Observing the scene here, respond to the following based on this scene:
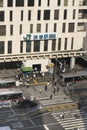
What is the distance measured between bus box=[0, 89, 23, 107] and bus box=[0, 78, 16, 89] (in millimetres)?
4919

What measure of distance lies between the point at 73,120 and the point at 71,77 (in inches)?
814

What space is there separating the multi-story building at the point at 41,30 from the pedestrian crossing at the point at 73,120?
24427 millimetres

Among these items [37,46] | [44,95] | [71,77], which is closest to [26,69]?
[37,46]

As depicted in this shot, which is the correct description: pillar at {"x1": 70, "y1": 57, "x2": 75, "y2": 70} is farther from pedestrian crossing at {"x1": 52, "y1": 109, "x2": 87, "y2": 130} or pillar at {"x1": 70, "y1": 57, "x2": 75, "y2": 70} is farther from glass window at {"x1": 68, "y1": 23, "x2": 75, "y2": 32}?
pedestrian crossing at {"x1": 52, "y1": 109, "x2": 87, "y2": 130}

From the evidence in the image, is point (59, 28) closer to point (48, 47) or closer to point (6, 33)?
point (48, 47)

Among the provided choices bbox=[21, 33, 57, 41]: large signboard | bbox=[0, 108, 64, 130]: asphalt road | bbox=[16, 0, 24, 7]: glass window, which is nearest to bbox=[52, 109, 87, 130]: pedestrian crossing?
bbox=[0, 108, 64, 130]: asphalt road

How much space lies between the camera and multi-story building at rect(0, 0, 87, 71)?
107m

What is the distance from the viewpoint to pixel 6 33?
107 metres

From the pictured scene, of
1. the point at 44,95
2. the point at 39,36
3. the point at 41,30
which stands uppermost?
the point at 41,30

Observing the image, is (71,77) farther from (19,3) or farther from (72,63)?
(19,3)

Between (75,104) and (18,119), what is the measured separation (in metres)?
14.3

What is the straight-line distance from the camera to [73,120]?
86.6m

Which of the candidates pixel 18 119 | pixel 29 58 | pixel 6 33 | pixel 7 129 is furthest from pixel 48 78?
pixel 7 129

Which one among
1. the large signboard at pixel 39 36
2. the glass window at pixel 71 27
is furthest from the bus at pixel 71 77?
the glass window at pixel 71 27
